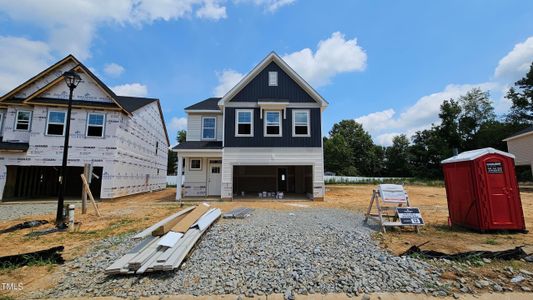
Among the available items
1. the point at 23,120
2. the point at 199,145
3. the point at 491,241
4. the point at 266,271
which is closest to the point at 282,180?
the point at 199,145

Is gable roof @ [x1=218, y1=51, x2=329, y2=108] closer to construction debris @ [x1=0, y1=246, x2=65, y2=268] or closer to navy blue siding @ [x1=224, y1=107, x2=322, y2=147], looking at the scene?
navy blue siding @ [x1=224, y1=107, x2=322, y2=147]

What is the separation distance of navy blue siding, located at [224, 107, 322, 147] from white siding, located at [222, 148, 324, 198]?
0.33m

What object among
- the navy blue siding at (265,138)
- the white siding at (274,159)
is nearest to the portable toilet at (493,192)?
the white siding at (274,159)

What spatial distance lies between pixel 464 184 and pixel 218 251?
24.9ft

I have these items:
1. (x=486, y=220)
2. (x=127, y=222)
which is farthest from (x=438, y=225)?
(x=127, y=222)

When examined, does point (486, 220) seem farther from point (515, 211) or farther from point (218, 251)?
point (218, 251)

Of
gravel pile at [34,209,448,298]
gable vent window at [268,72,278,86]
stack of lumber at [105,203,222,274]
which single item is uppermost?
gable vent window at [268,72,278,86]

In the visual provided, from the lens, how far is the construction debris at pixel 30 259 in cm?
474

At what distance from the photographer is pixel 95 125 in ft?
50.3

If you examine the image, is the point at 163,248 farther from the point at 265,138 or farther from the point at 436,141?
the point at 436,141

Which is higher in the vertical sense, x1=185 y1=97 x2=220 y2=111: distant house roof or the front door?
x1=185 y1=97 x2=220 y2=111: distant house roof

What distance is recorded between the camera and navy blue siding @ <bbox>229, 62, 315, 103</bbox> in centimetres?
1545

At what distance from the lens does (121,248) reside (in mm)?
5602

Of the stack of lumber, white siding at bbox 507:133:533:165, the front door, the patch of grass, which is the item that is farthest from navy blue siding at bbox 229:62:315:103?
white siding at bbox 507:133:533:165
